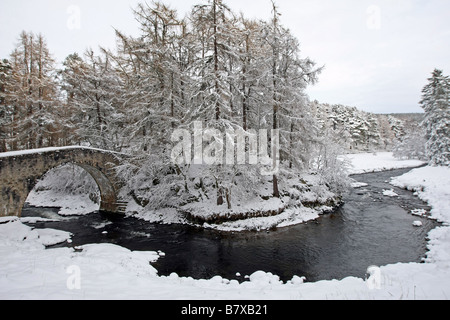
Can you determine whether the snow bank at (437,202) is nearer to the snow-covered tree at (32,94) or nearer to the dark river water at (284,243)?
the dark river water at (284,243)

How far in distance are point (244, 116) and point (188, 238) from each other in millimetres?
10636

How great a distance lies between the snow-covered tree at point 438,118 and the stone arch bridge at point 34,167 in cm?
4211

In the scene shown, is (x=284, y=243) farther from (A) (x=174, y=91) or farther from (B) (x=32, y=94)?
(B) (x=32, y=94)

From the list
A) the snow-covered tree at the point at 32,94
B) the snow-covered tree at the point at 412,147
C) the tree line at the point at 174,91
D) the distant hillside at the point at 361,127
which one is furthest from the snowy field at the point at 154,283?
the distant hillside at the point at 361,127

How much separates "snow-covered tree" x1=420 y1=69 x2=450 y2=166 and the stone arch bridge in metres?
42.1

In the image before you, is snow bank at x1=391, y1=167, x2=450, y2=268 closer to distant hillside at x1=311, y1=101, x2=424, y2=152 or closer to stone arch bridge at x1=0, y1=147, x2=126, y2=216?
stone arch bridge at x1=0, y1=147, x2=126, y2=216

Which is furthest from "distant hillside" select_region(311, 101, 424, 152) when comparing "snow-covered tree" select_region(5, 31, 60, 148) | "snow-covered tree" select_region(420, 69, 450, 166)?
"snow-covered tree" select_region(5, 31, 60, 148)

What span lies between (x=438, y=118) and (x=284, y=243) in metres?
36.0

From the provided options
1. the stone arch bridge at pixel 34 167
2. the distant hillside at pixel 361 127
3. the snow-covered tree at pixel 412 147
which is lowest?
the stone arch bridge at pixel 34 167

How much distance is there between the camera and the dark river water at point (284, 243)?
9961 millimetres

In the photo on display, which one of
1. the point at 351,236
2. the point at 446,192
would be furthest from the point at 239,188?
the point at 446,192

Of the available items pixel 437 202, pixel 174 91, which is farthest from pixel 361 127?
pixel 174 91

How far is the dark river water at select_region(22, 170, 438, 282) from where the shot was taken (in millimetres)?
9961

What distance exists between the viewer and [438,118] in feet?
105
